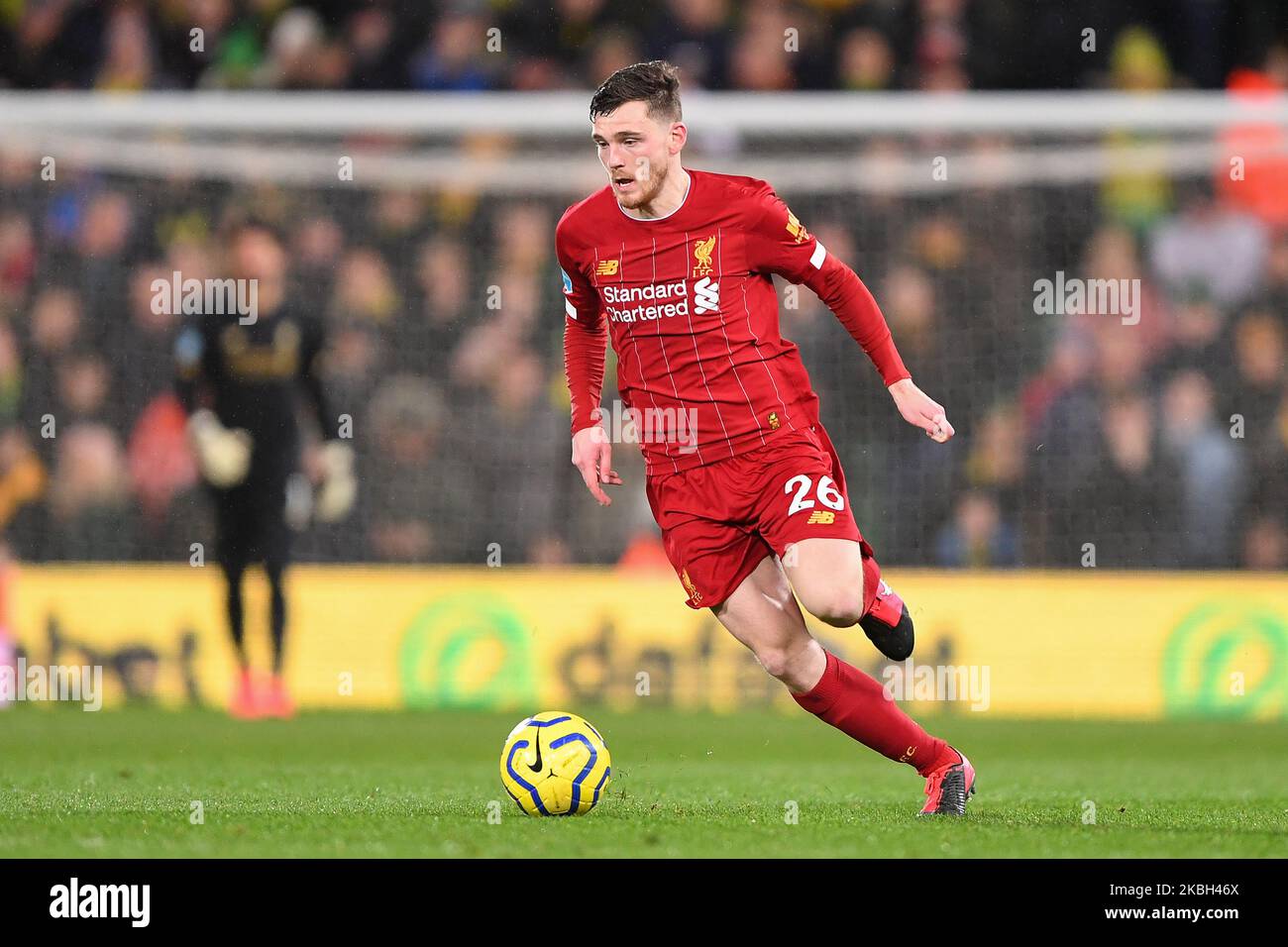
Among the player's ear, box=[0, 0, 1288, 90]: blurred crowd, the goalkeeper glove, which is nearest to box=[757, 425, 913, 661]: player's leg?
the player's ear

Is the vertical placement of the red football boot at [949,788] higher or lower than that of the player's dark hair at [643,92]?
lower

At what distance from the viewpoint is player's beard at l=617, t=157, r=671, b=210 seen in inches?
223

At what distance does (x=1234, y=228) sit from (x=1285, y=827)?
7.90 m

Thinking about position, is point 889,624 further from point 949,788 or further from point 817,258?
point 817,258

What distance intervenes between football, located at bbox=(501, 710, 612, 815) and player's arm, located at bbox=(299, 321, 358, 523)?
480cm

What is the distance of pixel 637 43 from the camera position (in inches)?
557

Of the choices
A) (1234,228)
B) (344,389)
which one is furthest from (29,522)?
(1234,228)

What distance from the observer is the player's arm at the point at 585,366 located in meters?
5.93

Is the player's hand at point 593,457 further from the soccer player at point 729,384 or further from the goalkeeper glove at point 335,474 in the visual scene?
the goalkeeper glove at point 335,474

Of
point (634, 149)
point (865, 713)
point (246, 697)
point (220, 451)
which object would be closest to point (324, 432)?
point (220, 451)

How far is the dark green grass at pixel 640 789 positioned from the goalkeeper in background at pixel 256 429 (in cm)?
73

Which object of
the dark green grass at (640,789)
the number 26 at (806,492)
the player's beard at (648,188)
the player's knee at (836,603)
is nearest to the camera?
the dark green grass at (640,789)

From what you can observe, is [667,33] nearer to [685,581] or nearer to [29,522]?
[29,522]

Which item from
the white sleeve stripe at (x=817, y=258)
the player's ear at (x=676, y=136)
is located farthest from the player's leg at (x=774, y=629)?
the player's ear at (x=676, y=136)
